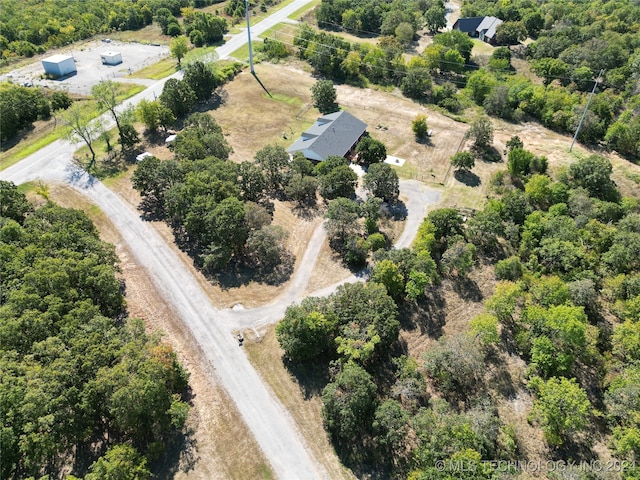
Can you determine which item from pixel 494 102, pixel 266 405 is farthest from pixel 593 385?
pixel 494 102

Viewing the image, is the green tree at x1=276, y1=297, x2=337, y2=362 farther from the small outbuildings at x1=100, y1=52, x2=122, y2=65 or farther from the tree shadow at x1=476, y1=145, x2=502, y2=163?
the small outbuildings at x1=100, y1=52, x2=122, y2=65

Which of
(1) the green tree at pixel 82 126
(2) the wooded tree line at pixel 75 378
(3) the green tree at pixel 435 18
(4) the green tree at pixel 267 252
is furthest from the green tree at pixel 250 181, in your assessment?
(3) the green tree at pixel 435 18

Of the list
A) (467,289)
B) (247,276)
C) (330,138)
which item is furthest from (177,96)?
(467,289)

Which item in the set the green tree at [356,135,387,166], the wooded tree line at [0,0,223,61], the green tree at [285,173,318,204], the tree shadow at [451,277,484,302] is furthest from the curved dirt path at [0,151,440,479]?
the wooded tree line at [0,0,223,61]

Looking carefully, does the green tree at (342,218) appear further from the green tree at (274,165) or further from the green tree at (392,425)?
the green tree at (392,425)

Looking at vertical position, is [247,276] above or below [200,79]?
below

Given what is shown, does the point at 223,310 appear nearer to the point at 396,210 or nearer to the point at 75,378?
the point at 75,378
